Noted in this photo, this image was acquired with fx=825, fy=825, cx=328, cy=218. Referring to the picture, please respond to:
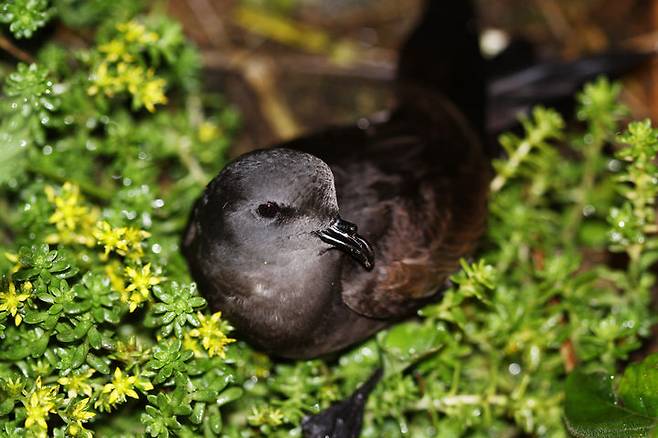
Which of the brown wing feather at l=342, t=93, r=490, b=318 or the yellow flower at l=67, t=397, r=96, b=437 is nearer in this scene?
the yellow flower at l=67, t=397, r=96, b=437

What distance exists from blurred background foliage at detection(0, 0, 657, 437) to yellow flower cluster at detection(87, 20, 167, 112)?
0.01 metres

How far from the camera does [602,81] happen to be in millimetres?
4105

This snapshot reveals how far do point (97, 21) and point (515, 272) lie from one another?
2.64m

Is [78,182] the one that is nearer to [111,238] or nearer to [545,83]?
[111,238]

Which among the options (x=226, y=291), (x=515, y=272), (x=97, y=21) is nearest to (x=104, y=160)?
(x=97, y=21)

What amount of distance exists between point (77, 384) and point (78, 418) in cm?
13

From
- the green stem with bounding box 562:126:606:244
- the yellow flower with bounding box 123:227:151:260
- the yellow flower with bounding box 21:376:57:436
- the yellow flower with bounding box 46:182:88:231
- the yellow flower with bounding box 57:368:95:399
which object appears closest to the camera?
the yellow flower with bounding box 21:376:57:436

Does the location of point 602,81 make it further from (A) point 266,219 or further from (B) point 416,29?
(A) point 266,219

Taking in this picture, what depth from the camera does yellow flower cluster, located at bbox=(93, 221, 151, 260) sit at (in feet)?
10.2

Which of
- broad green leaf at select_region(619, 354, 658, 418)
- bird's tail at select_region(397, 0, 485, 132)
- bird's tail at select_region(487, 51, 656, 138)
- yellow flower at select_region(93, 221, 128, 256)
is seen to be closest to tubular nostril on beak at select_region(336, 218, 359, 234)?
yellow flower at select_region(93, 221, 128, 256)

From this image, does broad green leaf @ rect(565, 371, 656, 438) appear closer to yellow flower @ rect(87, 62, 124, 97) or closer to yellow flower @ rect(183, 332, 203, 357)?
yellow flower @ rect(183, 332, 203, 357)

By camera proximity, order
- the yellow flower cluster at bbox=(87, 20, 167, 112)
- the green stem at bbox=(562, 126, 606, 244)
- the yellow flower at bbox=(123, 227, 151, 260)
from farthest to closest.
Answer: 1. the green stem at bbox=(562, 126, 606, 244)
2. the yellow flower cluster at bbox=(87, 20, 167, 112)
3. the yellow flower at bbox=(123, 227, 151, 260)

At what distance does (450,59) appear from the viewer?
14.6 ft

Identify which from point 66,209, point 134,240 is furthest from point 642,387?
point 66,209
